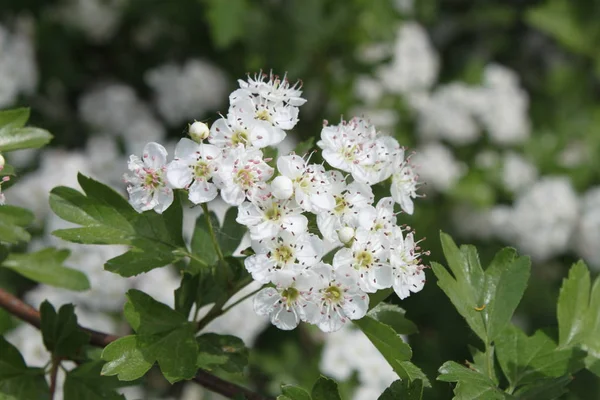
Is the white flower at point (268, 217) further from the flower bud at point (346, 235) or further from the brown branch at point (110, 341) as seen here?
the brown branch at point (110, 341)

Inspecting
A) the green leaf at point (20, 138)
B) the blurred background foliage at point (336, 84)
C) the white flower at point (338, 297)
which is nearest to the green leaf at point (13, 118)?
the green leaf at point (20, 138)

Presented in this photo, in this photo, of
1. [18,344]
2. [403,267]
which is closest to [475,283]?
[403,267]

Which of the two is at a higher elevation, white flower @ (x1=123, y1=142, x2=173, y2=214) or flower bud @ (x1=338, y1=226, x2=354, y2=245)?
white flower @ (x1=123, y1=142, x2=173, y2=214)

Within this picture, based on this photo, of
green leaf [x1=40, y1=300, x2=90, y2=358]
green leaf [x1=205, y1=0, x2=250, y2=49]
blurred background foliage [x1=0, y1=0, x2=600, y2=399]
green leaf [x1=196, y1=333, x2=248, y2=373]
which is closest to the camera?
green leaf [x1=196, y1=333, x2=248, y2=373]

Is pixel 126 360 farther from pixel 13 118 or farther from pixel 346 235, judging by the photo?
pixel 13 118

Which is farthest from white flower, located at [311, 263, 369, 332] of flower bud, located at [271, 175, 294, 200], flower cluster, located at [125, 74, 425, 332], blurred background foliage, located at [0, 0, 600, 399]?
blurred background foliage, located at [0, 0, 600, 399]

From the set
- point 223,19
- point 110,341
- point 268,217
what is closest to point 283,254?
point 268,217

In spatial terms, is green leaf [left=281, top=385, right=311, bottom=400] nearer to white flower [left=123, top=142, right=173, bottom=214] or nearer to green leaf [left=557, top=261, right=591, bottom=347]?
white flower [left=123, top=142, right=173, bottom=214]
